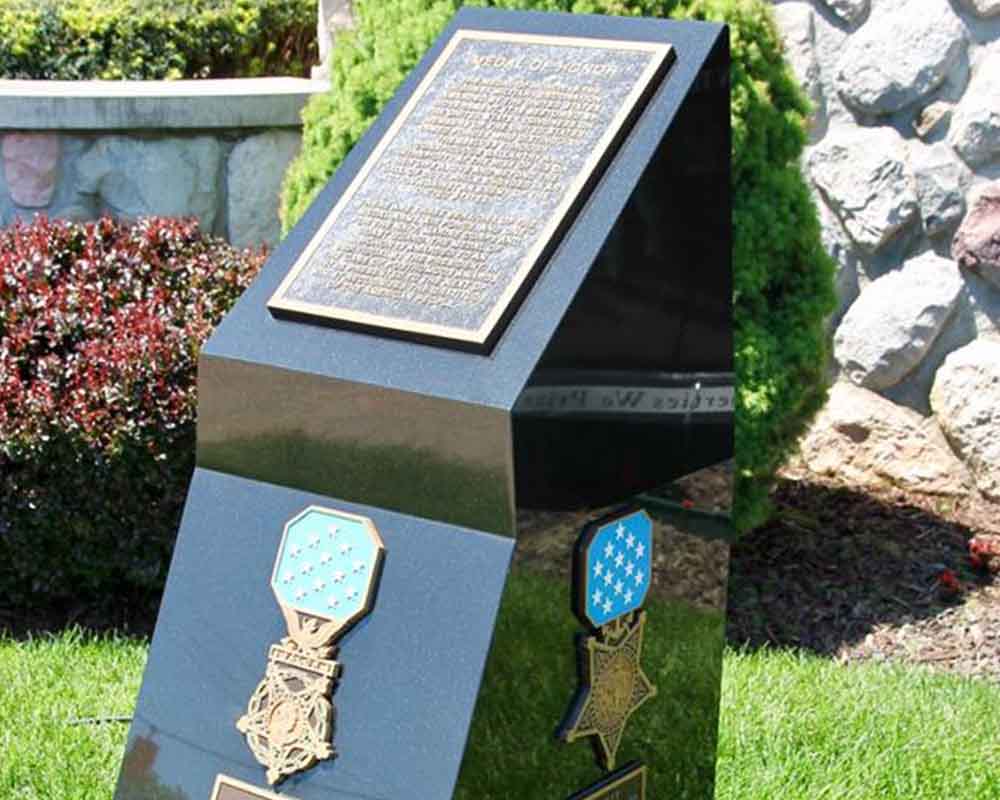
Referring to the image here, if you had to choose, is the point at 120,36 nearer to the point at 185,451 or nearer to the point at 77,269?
the point at 77,269

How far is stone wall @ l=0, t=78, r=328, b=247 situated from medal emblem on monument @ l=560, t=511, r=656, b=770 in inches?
124

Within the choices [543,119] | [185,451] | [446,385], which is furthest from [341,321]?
[185,451]

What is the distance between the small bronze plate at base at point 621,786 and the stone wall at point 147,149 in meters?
3.22

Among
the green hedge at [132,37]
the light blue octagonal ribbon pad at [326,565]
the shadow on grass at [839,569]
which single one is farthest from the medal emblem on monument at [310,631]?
the green hedge at [132,37]

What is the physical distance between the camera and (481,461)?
2.79 meters

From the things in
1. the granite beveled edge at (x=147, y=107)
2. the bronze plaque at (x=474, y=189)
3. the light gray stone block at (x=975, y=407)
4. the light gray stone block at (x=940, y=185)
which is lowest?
the light gray stone block at (x=975, y=407)

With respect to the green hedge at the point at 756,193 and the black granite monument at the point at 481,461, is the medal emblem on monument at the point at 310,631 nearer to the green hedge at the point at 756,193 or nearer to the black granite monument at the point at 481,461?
the black granite monument at the point at 481,461

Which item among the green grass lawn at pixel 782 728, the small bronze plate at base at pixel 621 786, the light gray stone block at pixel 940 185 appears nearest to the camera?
the small bronze plate at base at pixel 621 786

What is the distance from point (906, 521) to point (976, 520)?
0.72 ft

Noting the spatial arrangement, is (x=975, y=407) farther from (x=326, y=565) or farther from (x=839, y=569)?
(x=326, y=565)

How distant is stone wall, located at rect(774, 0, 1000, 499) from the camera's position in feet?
18.0

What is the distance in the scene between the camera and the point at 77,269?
5.02 meters

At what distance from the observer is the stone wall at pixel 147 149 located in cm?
576

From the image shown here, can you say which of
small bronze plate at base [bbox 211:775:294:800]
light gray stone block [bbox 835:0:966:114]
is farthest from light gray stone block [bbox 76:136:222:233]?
small bronze plate at base [bbox 211:775:294:800]
